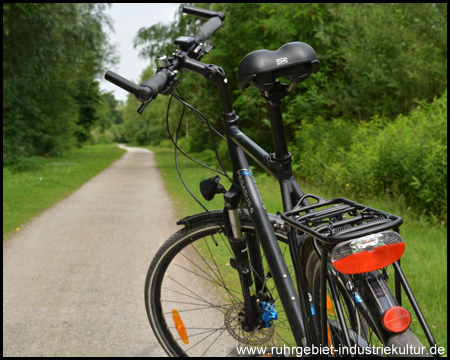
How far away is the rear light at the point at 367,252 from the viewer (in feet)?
4.19

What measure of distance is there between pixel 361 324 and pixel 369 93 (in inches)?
392

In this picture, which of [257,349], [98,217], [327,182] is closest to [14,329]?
[257,349]

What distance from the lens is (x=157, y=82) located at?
69.9 inches

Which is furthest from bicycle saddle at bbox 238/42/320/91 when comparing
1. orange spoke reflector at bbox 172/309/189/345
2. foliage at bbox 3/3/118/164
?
foliage at bbox 3/3/118/164

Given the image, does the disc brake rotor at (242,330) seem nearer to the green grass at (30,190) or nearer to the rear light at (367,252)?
the rear light at (367,252)

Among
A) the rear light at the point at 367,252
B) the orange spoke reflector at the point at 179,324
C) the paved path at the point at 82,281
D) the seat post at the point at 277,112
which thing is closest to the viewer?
the rear light at the point at 367,252

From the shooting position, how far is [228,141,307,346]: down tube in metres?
1.82

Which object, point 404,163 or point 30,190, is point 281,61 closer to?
point 404,163

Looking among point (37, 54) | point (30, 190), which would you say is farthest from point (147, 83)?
point (37, 54)

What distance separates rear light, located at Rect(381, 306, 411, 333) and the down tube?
1.79 ft

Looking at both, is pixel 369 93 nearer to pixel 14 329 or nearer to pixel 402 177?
pixel 402 177

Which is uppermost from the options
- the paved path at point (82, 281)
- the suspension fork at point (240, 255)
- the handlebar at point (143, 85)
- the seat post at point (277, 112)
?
the handlebar at point (143, 85)

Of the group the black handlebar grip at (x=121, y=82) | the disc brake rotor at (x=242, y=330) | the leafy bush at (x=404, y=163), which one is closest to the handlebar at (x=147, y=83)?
the black handlebar grip at (x=121, y=82)

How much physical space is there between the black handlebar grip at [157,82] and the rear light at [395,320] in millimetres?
1123
